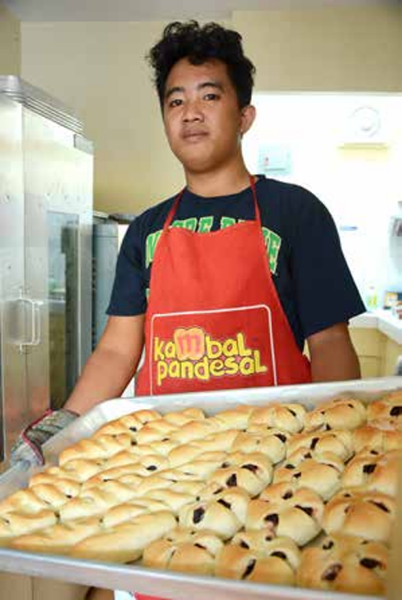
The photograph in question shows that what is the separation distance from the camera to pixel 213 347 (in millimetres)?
1239

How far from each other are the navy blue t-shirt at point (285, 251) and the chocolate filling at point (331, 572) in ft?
2.51

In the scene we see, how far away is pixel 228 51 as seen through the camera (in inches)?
53.4

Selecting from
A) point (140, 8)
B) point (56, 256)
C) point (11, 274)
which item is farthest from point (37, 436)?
point (140, 8)

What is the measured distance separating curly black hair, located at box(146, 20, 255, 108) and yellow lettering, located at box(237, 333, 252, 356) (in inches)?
21.5

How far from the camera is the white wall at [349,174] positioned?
3.75 meters

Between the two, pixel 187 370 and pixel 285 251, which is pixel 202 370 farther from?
pixel 285 251

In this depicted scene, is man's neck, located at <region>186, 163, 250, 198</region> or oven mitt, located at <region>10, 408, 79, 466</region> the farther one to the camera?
man's neck, located at <region>186, 163, 250, 198</region>

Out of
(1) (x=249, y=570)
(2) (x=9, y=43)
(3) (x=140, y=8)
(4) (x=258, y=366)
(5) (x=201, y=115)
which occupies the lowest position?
(1) (x=249, y=570)

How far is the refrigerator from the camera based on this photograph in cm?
190

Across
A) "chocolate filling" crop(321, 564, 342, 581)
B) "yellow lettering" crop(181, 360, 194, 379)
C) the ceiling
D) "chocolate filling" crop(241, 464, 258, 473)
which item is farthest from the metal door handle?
the ceiling

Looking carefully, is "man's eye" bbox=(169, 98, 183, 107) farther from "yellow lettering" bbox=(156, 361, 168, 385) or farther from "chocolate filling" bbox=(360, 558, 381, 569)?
"chocolate filling" bbox=(360, 558, 381, 569)

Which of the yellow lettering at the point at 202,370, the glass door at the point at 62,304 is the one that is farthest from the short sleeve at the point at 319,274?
the glass door at the point at 62,304

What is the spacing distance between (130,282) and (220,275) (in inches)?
9.4

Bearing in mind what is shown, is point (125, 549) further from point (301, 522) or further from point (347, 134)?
point (347, 134)
